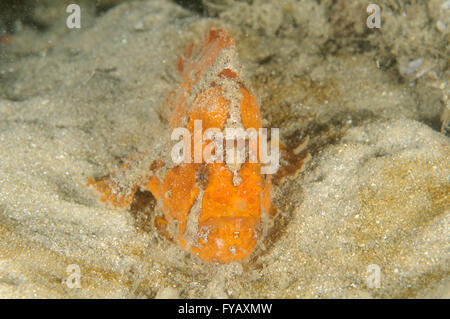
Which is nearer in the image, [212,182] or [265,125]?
[212,182]

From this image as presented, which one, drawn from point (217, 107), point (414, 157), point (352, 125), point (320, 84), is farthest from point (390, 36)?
point (217, 107)

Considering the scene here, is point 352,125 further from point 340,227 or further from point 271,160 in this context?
point 340,227

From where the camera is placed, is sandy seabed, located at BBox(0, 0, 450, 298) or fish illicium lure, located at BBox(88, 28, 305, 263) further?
fish illicium lure, located at BBox(88, 28, 305, 263)

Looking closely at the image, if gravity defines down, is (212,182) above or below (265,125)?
below

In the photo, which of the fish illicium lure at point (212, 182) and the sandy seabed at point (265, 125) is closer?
the sandy seabed at point (265, 125)

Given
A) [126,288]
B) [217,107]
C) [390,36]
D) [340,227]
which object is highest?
[390,36]
